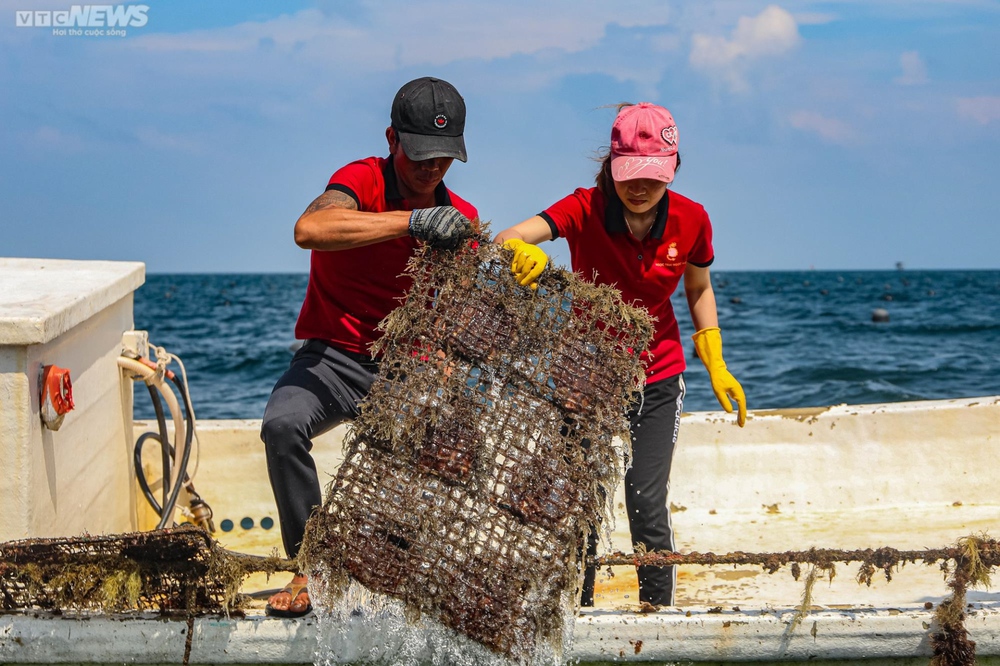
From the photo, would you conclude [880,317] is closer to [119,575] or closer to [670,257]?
[670,257]

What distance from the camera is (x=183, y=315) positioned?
37594 mm

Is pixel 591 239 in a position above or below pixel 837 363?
above

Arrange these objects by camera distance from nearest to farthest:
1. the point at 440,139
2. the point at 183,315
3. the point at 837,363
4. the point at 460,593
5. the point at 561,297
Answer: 1. the point at 460,593
2. the point at 561,297
3. the point at 440,139
4. the point at 837,363
5. the point at 183,315

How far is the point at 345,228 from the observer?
9.90 feet

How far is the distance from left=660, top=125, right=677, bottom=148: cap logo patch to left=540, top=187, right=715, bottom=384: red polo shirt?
0.86 ft

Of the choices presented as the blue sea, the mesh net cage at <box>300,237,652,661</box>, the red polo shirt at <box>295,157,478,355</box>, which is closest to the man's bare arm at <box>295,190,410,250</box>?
the mesh net cage at <box>300,237,652,661</box>

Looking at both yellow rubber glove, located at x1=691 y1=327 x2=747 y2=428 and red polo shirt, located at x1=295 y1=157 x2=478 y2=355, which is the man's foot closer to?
red polo shirt, located at x1=295 y1=157 x2=478 y2=355

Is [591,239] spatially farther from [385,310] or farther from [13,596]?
[13,596]

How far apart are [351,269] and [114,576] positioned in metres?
1.26

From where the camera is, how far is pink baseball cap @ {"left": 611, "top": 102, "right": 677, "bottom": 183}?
3.20 m

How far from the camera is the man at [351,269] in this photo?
3035 millimetres

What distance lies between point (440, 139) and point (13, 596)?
2.02 metres

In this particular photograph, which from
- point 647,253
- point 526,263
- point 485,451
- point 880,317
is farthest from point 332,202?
point 880,317

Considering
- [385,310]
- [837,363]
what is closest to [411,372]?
[385,310]
